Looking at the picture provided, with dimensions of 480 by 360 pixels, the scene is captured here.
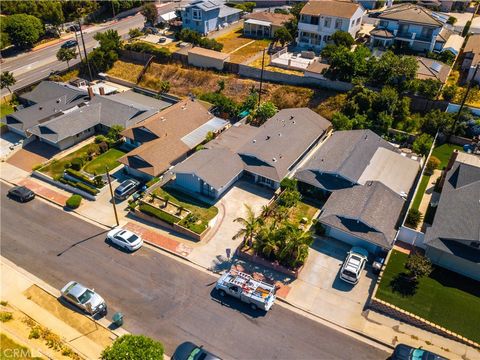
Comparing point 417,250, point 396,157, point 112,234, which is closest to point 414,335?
point 417,250

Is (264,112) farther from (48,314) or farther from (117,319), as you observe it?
(48,314)

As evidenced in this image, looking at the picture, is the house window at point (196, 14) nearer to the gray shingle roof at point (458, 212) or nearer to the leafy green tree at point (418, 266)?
the gray shingle roof at point (458, 212)

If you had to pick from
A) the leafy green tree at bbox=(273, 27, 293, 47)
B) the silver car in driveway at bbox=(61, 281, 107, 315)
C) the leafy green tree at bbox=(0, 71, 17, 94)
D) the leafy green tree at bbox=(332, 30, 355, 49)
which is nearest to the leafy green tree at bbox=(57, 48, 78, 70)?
the leafy green tree at bbox=(0, 71, 17, 94)

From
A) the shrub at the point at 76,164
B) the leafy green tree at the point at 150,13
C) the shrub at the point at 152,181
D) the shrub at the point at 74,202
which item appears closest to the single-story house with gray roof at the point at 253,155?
the shrub at the point at 152,181

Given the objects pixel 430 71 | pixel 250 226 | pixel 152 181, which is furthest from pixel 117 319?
pixel 430 71

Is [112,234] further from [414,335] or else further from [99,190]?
[414,335]

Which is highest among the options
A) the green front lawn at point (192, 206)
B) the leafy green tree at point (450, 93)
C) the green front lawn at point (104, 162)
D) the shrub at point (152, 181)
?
the leafy green tree at point (450, 93)
